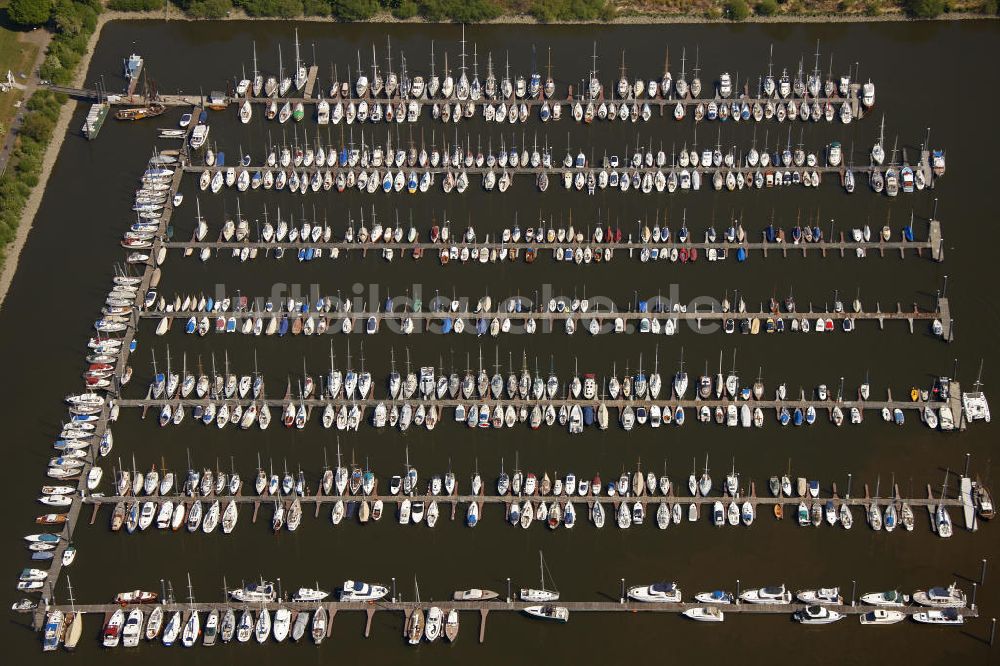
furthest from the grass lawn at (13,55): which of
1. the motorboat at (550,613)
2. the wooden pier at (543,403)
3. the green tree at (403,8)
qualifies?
the motorboat at (550,613)

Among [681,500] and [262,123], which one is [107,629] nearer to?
[681,500]

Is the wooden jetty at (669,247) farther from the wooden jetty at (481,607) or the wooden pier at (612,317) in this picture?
the wooden jetty at (481,607)

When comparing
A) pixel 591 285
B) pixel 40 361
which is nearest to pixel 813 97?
pixel 591 285

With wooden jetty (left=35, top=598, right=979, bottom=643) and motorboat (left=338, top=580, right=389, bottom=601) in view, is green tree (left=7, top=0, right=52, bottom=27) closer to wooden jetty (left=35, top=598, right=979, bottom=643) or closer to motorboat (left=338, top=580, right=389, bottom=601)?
wooden jetty (left=35, top=598, right=979, bottom=643)

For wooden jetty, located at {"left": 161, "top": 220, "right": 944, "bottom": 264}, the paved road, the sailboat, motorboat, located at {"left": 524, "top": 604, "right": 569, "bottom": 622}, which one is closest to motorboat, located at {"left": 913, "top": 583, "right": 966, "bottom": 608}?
motorboat, located at {"left": 524, "top": 604, "right": 569, "bottom": 622}

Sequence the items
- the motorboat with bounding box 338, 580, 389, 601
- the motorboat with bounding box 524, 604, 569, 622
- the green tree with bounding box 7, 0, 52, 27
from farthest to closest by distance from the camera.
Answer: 1. the green tree with bounding box 7, 0, 52, 27
2. the motorboat with bounding box 338, 580, 389, 601
3. the motorboat with bounding box 524, 604, 569, 622

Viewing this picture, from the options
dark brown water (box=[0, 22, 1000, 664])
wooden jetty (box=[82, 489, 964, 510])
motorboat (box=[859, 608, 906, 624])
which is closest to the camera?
motorboat (box=[859, 608, 906, 624])

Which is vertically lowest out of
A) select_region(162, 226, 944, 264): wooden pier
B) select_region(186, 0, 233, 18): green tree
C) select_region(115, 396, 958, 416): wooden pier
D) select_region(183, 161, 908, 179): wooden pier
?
select_region(115, 396, 958, 416): wooden pier
